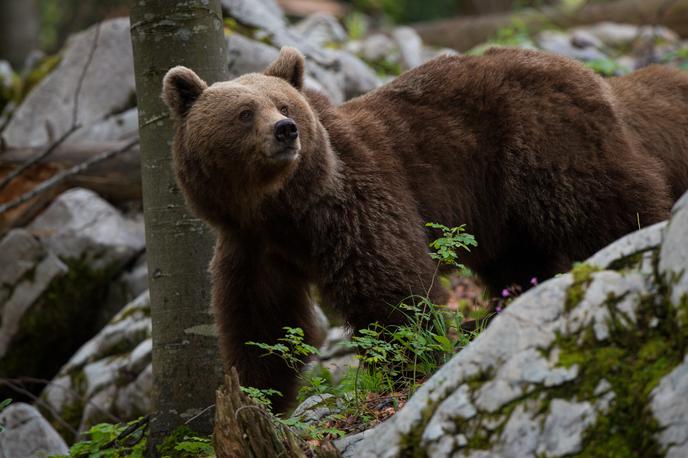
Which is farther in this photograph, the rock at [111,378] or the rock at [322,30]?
the rock at [322,30]

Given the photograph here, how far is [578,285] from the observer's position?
3.05 meters

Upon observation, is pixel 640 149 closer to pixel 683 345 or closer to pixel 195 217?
pixel 195 217

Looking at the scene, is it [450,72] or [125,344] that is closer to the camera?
[450,72]

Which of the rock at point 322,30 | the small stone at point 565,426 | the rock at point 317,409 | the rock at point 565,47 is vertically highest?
the small stone at point 565,426

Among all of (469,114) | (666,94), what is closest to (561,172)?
(469,114)

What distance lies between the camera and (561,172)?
19.1 feet

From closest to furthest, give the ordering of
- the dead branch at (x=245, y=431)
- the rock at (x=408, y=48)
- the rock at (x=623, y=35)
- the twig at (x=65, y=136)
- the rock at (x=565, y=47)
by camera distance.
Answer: the dead branch at (x=245, y=431), the twig at (x=65, y=136), the rock at (x=565, y=47), the rock at (x=408, y=48), the rock at (x=623, y=35)

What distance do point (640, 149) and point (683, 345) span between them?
348 centimetres

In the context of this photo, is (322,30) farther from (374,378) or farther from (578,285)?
(578,285)

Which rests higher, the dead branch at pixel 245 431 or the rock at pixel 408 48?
the dead branch at pixel 245 431

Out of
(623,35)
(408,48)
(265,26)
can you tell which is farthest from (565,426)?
(623,35)

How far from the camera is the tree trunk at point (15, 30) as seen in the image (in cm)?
2048

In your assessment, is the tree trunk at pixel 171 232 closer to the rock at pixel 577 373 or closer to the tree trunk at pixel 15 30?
the rock at pixel 577 373

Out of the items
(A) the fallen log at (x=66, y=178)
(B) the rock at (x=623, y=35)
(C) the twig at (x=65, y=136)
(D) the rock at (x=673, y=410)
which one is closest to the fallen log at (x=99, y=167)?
(A) the fallen log at (x=66, y=178)
